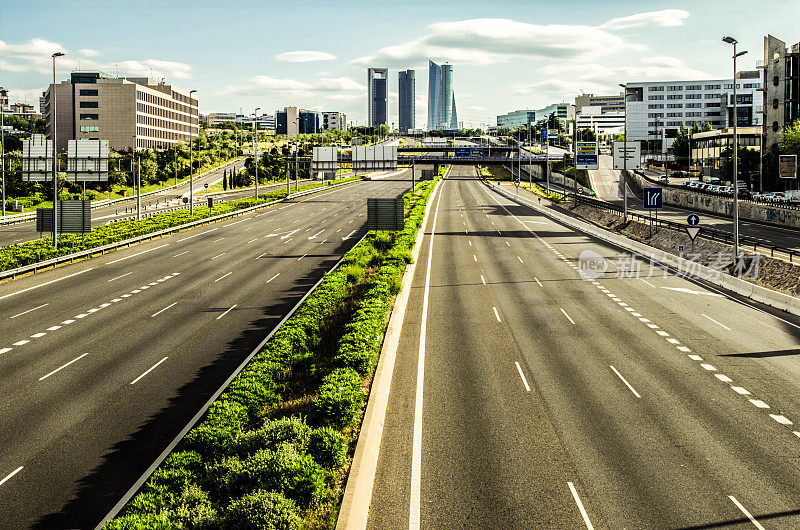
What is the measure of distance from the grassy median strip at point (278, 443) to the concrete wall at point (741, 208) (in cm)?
5441

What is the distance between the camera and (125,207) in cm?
9094

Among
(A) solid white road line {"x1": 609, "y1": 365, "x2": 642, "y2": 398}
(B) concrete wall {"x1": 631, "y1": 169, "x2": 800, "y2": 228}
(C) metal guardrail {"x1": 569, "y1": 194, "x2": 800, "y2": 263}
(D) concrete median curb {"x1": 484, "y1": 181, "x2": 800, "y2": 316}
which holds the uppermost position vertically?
(B) concrete wall {"x1": 631, "y1": 169, "x2": 800, "y2": 228}

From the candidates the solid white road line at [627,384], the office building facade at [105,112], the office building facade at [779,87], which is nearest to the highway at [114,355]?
Result: the solid white road line at [627,384]

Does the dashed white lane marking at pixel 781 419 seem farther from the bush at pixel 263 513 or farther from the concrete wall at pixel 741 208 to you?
the concrete wall at pixel 741 208

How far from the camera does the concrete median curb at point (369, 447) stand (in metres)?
11.5

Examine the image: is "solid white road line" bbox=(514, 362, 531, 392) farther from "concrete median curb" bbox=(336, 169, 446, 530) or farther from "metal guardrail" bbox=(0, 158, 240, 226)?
"metal guardrail" bbox=(0, 158, 240, 226)

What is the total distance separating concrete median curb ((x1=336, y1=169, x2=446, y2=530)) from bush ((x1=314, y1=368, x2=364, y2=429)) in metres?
0.35

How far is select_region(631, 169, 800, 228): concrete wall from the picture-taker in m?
64.0

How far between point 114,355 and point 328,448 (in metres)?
12.9

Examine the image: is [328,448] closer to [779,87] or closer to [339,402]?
[339,402]

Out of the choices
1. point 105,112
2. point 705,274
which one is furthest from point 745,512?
point 105,112

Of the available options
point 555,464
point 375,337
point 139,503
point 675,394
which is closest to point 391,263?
point 375,337

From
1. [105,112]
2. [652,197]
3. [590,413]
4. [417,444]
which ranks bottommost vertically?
[417,444]

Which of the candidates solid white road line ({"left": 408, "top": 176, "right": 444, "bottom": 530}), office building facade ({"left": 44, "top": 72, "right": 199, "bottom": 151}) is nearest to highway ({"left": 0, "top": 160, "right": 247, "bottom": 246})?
office building facade ({"left": 44, "top": 72, "right": 199, "bottom": 151})
